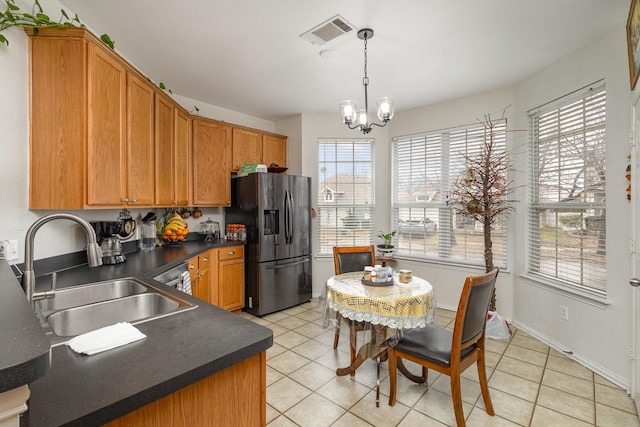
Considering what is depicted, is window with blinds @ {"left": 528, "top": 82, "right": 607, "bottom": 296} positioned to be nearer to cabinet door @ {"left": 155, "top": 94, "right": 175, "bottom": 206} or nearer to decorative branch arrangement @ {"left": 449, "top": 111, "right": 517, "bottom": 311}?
decorative branch arrangement @ {"left": 449, "top": 111, "right": 517, "bottom": 311}

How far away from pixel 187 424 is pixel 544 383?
259 cm

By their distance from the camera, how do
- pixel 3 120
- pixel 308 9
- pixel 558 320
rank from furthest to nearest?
1. pixel 558 320
2. pixel 308 9
3. pixel 3 120

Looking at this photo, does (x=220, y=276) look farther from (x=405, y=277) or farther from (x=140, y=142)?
(x=405, y=277)

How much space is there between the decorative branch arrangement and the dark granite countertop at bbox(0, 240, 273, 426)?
2832 millimetres

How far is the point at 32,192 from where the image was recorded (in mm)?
1832

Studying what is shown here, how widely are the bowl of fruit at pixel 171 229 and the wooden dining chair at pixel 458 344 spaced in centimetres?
252

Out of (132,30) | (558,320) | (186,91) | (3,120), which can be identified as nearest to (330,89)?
(186,91)

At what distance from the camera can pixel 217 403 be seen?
0.95m

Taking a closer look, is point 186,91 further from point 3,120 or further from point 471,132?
point 471,132

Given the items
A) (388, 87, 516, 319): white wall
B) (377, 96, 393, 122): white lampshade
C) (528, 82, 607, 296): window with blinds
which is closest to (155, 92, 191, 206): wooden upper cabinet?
(377, 96, 393, 122): white lampshade

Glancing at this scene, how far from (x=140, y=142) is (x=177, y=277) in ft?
3.66

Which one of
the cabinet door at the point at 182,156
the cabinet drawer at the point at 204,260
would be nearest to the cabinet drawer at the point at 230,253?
the cabinet drawer at the point at 204,260

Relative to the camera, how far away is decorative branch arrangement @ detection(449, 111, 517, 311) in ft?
10.3

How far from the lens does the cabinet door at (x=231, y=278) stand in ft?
11.4
